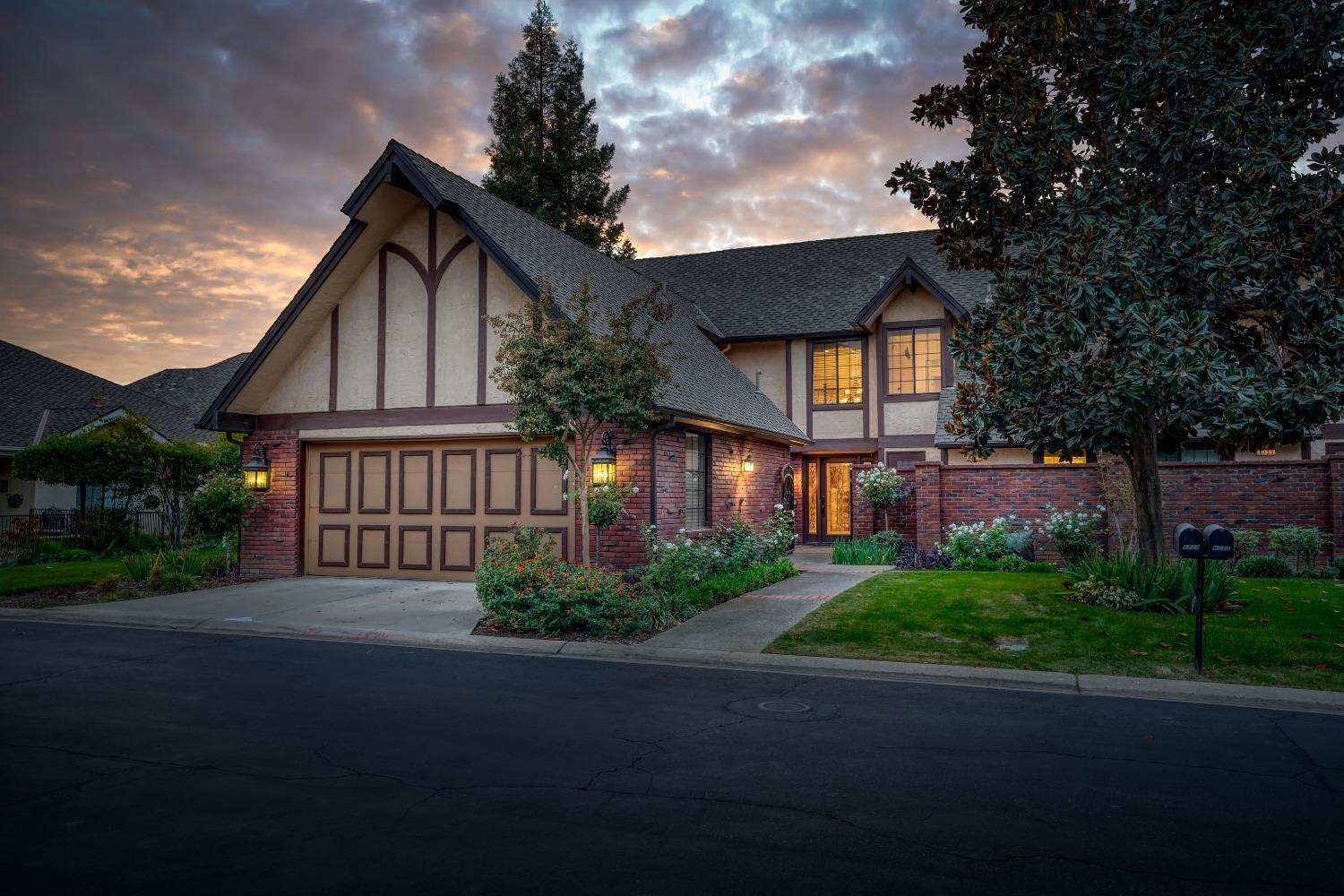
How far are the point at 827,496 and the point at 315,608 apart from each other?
1492 cm

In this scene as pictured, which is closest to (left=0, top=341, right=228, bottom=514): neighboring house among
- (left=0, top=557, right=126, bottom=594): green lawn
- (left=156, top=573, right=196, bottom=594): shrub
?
(left=0, top=557, right=126, bottom=594): green lawn

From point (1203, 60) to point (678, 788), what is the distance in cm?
1107

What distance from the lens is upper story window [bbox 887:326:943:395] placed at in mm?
23203

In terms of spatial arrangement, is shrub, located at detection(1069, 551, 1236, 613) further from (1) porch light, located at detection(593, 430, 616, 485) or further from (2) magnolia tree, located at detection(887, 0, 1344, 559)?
(1) porch light, located at detection(593, 430, 616, 485)

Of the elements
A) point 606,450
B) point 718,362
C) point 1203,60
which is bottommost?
point 606,450

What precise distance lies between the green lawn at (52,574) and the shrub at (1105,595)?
1613 centimetres

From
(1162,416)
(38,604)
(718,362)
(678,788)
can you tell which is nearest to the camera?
(678,788)

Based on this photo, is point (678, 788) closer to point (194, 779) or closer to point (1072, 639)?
point (194, 779)

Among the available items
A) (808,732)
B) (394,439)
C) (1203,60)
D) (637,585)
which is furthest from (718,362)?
(808,732)

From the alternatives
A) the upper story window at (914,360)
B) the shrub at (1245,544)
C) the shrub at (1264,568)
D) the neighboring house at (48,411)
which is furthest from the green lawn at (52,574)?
the shrub at (1245,544)

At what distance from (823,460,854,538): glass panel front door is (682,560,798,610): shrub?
24.2ft

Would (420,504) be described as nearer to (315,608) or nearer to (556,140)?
(315,608)

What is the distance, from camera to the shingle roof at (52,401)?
95.0 feet

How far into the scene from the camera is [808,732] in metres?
6.93
